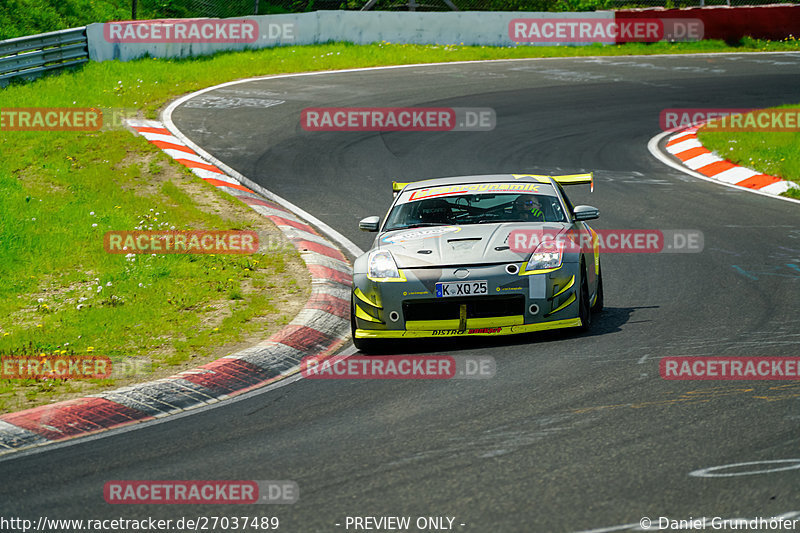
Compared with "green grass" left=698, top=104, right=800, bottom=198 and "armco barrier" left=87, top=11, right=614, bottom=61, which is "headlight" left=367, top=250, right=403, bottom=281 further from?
"armco barrier" left=87, top=11, right=614, bottom=61

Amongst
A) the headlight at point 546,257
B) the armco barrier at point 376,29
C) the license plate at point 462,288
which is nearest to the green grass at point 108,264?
the license plate at point 462,288

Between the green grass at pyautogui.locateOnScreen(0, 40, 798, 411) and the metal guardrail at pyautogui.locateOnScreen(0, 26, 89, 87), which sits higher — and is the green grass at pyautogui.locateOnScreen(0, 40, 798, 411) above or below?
below

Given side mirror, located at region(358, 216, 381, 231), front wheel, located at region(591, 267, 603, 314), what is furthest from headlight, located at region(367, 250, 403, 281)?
front wheel, located at region(591, 267, 603, 314)

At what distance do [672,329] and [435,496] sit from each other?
357cm

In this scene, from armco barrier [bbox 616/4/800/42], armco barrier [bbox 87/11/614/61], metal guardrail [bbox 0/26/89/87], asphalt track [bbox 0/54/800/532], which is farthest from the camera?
armco barrier [bbox 616/4/800/42]

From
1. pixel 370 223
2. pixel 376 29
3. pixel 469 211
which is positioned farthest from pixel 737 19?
pixel 370 223

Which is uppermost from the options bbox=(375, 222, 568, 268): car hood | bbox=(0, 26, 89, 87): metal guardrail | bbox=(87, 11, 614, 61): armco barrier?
bbox=(87, 11, 614, 61): armco barrier

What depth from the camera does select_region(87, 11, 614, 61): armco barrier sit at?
2497 cm

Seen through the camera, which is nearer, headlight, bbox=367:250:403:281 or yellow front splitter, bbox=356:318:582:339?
yellow front splitter, bbox=356:318:582:339

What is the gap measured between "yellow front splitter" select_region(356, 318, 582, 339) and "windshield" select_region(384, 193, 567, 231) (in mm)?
1278

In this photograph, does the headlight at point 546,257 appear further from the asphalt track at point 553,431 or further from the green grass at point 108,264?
the green grass at point 108,264

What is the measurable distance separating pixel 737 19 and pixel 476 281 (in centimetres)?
2385

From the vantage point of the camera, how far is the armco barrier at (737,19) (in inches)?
1102

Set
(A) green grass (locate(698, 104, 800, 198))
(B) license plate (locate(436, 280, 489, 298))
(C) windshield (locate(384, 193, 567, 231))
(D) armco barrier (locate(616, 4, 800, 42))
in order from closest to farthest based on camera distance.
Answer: (B) license plate (locate(436, 280, 489, 298)) < (C) windshield (locate(384, 193, 567, 231)) < (A) green grass (locate(698, 104, 800, 198)) < (D) armco barrier (locate(616, 4, 800, 42))
